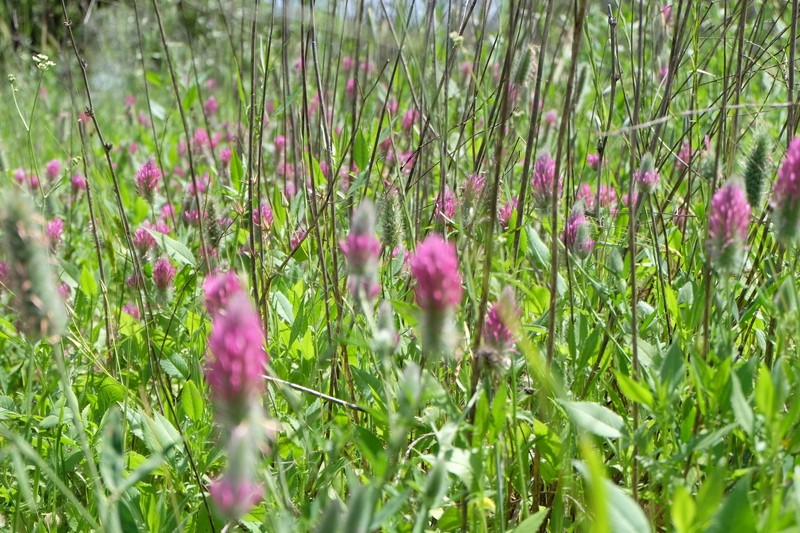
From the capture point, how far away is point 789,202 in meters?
0.93

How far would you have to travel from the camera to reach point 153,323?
1.83 metres

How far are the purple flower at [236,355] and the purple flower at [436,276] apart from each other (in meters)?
0.21

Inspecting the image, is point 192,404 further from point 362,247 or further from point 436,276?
point 436,276

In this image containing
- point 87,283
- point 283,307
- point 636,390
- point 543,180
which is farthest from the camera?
point 87,283

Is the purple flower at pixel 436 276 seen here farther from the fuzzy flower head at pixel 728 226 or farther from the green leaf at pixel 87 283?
the green leaf at pixel 87 283

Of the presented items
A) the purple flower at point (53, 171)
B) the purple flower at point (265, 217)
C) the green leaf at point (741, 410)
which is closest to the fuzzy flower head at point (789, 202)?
the green leaf at point (741, 410)

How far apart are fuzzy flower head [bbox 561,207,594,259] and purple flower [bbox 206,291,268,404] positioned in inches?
33.8

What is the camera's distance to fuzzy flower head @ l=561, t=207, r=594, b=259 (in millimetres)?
1383

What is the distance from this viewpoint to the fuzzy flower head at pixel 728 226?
0.95 m

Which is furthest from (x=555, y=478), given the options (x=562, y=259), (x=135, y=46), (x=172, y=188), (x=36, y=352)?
(x=135, y=46)

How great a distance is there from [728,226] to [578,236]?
0.44 metres

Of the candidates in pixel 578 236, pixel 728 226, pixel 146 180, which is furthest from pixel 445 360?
pixel 146 180

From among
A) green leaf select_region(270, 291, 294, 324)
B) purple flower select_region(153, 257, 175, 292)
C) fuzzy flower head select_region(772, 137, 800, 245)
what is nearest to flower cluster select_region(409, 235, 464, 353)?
fuzzy flower head select_region(772, 137, 800, 245)

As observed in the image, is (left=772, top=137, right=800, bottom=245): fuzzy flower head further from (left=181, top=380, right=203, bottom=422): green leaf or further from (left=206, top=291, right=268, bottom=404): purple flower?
(left=181, top=380, right=203, bottom=422): green leaf
